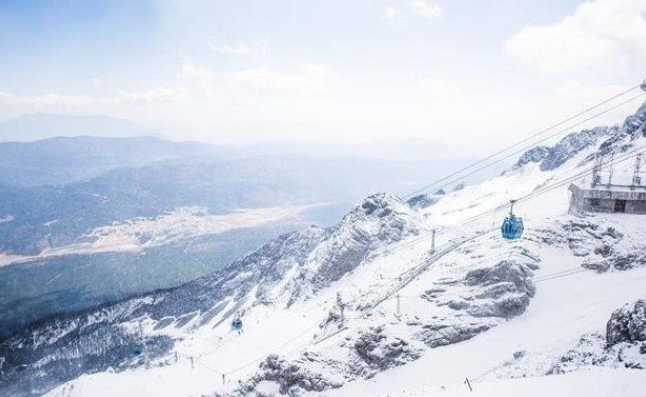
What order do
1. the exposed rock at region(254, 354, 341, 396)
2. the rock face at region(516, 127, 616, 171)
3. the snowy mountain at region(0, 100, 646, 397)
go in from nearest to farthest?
the snowy mountain at region(0, 100, 646, 397)
the exposed rock at region(254, 354, 341, 396)
the rock face at region(516, 127, 616, 171)

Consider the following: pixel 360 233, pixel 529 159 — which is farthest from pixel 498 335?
pixel 529 159

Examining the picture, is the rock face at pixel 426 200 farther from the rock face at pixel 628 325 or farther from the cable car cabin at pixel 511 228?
the rock face at pixel 628 325

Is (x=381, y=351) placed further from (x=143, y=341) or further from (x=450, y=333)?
(x=143, y=341)

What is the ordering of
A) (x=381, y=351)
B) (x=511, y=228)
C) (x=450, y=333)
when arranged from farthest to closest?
(x=511, y=228), (x=381, y=351), (x=450, y=333)

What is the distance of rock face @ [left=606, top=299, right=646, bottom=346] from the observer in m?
20.8

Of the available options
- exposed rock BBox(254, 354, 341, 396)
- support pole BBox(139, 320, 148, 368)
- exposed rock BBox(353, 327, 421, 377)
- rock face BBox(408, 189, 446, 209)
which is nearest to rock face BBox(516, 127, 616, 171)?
rock face BBox(408, 189, 446, 209)

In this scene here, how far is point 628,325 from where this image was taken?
2158cm

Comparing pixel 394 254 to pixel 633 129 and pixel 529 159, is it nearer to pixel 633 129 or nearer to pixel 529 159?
pixel 633 129

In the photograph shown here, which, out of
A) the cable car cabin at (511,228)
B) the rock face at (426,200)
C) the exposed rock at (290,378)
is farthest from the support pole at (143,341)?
the rock face at (426,200)

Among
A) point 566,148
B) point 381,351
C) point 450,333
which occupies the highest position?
point 566,148

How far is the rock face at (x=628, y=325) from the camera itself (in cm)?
2081

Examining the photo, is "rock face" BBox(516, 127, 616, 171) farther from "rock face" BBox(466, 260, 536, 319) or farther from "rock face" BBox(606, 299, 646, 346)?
"rock face" BBox(606, 299, 646, 346)

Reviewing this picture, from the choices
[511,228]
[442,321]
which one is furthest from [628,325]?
[442,321]

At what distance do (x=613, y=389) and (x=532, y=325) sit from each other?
18133 millimetres
